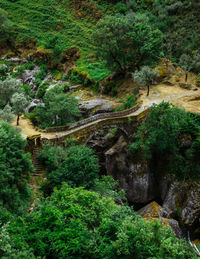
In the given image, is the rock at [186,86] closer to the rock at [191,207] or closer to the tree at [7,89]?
the rock at [191,207]

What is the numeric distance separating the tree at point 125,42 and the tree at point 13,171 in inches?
1036

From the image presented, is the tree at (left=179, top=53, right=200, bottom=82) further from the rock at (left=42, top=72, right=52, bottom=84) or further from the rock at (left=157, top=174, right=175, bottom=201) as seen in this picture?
the rock at (left=42, top=72, right=52, bottom=84)

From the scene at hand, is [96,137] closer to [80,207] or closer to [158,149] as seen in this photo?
[158,149]

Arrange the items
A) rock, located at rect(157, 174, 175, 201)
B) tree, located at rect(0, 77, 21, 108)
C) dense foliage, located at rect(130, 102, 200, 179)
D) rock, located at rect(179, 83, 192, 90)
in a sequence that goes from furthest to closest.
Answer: rock, located at rect(179, 83, 192, 90) → tree, located at rect(0, 77, 21, 108) → rock, located at rect(157, 174, 175, 201) → dense foliage, located at rect(130, 102, 200, 179)

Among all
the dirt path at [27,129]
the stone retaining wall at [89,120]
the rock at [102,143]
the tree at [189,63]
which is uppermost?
the tree at [189,63]

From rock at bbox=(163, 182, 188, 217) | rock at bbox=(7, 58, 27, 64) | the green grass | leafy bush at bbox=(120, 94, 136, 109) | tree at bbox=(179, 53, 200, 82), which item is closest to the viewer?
rock at bbox=(163, 182, 188, 217)

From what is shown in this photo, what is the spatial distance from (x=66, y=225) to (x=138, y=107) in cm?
2184

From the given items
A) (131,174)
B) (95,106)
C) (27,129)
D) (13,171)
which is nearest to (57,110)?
(27,129)

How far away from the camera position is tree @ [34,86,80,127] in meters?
31.9

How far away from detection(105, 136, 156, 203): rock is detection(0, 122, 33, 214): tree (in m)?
14.4

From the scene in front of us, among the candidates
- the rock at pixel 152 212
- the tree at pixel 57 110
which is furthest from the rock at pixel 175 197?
the tree at pixel 57 110

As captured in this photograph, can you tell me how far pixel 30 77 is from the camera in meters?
54.0

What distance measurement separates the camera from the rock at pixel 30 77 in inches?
2063

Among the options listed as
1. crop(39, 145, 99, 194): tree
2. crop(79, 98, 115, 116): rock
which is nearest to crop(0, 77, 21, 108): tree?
crop(79, 98, 115, 116): rock
